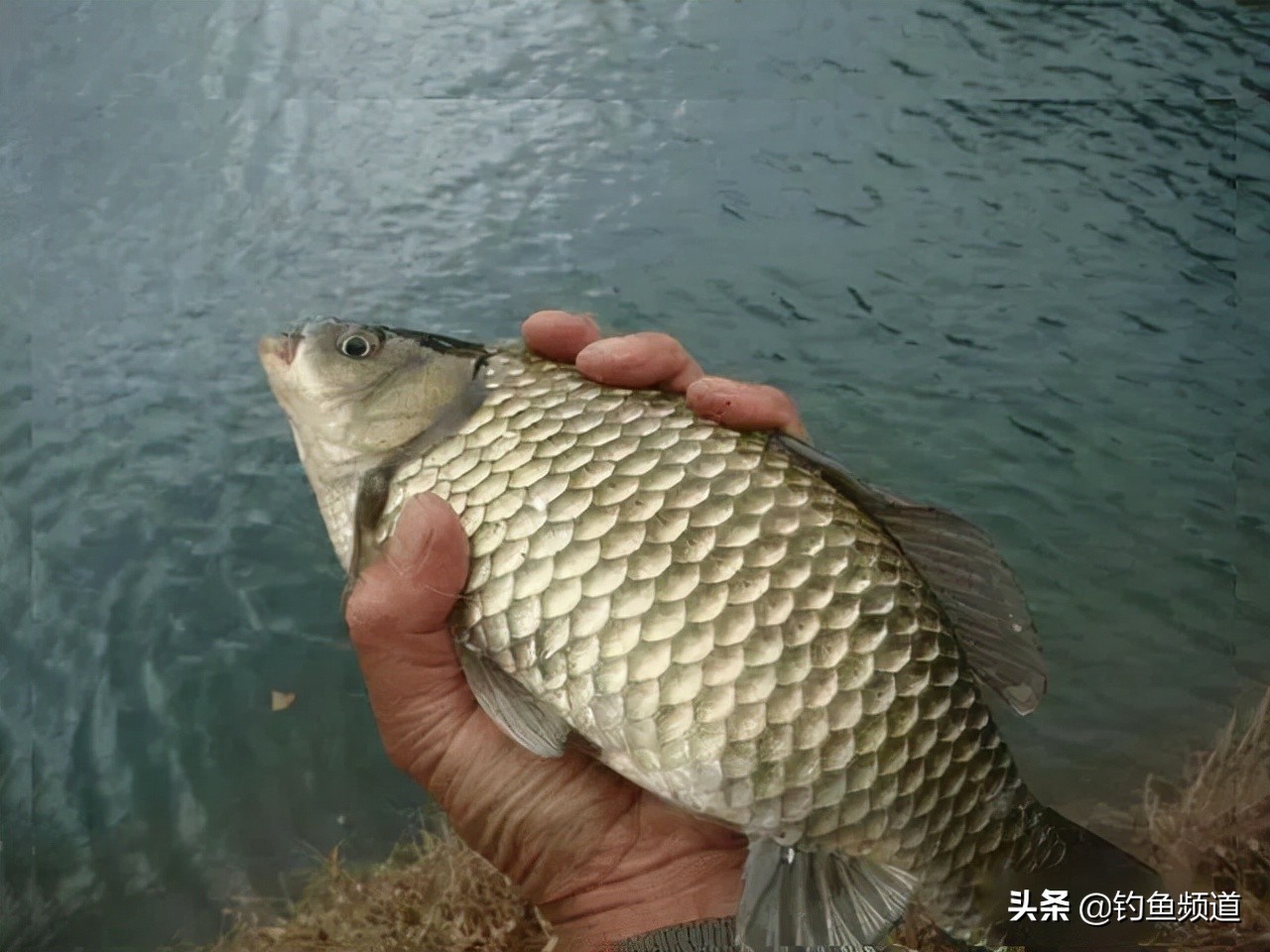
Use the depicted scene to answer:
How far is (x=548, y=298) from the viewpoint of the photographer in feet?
3.49

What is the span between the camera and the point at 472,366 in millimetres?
966

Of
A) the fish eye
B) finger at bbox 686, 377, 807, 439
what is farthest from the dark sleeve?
the fish eye

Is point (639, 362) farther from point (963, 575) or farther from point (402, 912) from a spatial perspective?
point (402, 912)

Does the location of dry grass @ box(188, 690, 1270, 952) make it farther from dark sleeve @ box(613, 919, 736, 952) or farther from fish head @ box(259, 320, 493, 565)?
fish head @ box(259, 320, 493, 565)

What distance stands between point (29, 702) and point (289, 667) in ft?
0.97

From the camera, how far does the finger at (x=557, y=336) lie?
1020 mm

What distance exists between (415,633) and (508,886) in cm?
31

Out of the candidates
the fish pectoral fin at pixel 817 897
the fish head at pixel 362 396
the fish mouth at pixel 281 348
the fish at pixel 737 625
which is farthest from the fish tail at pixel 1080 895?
the fish mouth at pixel 281 348

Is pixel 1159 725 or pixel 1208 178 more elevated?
pixel 1208 178

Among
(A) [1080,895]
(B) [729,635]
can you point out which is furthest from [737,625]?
(A) [1080,895]

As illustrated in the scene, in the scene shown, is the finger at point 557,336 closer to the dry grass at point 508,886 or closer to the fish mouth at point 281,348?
the fish mouth at point 281,348

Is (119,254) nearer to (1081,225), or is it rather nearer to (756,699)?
(756,699)

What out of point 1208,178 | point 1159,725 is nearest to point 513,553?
point 1159,725

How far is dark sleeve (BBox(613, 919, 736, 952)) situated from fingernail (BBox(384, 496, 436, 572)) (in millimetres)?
428
